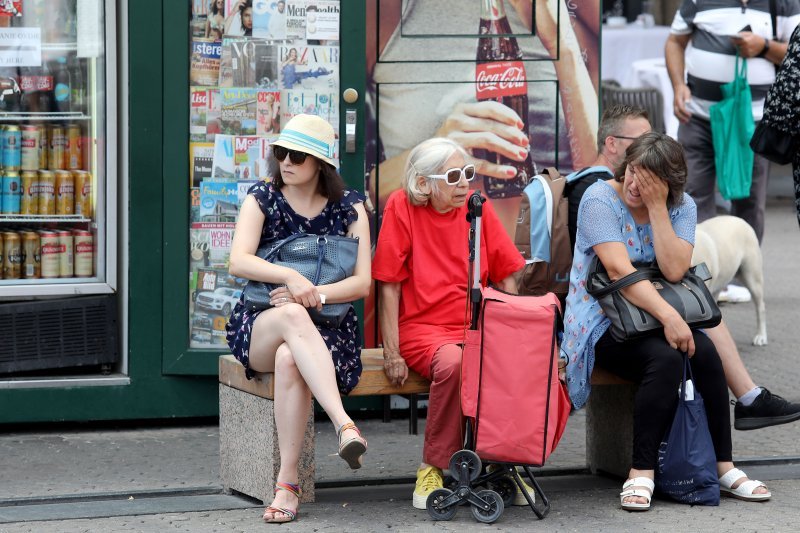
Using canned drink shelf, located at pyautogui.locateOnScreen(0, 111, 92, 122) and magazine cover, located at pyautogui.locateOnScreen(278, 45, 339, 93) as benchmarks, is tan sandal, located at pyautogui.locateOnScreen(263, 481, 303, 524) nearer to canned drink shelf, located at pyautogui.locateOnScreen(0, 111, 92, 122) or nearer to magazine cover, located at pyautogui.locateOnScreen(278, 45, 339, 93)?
magazine cover, located at pyautogui.locateOnScreen(278, 45, 339, 93)

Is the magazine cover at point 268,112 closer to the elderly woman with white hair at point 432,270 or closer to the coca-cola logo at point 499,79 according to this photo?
the coca-cola logo at point 499,79

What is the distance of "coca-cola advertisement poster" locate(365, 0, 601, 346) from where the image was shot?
20.1 ft

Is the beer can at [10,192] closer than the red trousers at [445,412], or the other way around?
the red trousers at [445,412]

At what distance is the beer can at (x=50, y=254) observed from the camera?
6.21 meters

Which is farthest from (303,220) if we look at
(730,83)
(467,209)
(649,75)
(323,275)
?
(649,75)

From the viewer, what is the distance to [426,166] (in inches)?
195

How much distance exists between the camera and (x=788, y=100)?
5613 mm

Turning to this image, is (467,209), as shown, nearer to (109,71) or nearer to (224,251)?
(224,251)

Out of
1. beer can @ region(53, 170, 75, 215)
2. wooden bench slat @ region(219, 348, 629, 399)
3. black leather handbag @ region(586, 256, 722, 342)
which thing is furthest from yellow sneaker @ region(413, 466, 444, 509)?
beer can @ region(53, 170, 75, 215)

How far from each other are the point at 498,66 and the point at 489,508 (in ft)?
7.69

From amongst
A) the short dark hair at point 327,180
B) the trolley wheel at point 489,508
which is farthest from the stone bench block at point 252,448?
the short dark hair at point 327,180

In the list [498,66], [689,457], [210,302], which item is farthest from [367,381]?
[498,66]

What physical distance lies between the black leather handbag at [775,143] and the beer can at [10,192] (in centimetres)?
329

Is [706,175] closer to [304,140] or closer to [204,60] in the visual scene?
[204,60]
